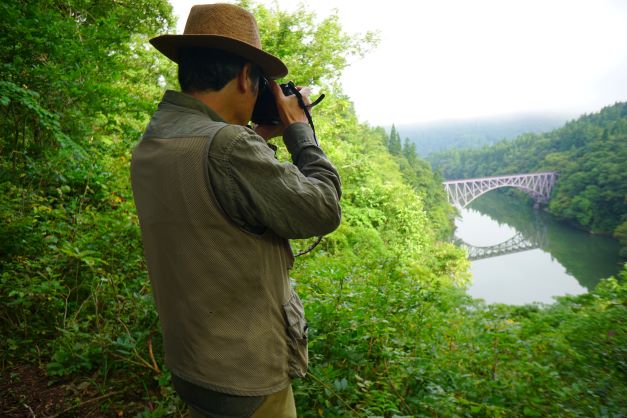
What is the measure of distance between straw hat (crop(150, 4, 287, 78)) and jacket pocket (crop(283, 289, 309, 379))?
744 millimetres

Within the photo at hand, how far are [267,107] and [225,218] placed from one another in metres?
0.51

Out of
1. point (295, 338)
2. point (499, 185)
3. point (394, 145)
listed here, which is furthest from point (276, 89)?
point (394, 145)

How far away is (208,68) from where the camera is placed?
3.50 feet

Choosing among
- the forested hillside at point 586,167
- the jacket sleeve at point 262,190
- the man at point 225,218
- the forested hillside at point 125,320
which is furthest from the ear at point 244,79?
the forested hillside at point 586,167

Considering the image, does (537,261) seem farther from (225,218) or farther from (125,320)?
(225,218)

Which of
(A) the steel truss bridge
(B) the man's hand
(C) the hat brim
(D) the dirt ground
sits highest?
(C) the hat brim

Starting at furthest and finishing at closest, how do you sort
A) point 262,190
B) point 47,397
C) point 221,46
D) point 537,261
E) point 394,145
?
point 394,145
point 537,261
point 47,397
point 221,46
point 262,190

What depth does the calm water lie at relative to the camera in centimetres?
2683

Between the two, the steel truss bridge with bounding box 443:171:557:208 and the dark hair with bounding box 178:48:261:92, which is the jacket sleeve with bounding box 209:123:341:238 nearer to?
the dark hair with bounding box 178:48:261:92

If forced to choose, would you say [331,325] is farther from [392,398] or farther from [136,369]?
[136,369]

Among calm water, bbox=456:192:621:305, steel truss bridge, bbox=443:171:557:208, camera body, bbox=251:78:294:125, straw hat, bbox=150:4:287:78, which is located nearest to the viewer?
straw hat, bbox=150:4:287:78

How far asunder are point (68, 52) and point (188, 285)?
3.52 m

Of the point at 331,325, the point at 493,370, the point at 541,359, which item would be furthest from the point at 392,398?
the point at 541,359

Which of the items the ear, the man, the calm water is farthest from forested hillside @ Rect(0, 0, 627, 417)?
the calm water
